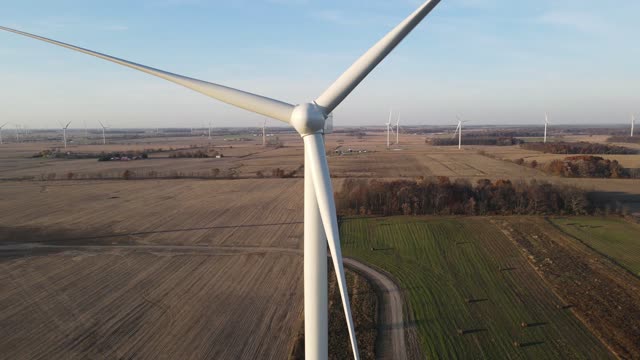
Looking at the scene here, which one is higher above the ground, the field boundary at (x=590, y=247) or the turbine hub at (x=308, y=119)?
the turbine hub at (x=308, y=119)

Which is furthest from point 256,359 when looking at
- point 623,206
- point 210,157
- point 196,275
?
point 210,157

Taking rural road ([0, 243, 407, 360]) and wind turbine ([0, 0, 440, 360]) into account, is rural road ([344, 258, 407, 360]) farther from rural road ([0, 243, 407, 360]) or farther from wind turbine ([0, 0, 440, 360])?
wind turbine ([0, 0, 440, 360])

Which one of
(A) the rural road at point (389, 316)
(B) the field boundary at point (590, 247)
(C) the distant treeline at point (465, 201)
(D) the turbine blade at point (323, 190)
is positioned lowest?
(A) the rural road at point (389, 316)

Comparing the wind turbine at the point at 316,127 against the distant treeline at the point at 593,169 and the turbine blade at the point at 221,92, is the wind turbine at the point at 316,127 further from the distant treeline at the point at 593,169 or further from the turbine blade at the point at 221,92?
the distant treeline at the point at 593,169

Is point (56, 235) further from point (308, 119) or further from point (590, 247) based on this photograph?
point (590, 247)

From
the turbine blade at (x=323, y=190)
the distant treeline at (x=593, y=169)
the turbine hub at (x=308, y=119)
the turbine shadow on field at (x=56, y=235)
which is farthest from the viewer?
the distant treeline at (x=593, y=169)

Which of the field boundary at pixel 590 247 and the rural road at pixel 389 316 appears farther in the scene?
the field boundary at pixel 590 247

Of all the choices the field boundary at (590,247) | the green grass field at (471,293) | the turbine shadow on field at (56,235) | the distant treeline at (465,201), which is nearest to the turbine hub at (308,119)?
the green grass field at (471,293)

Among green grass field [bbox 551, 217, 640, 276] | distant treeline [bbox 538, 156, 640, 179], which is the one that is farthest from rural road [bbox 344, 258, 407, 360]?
distant treeline [bbox 538, 156, 640, 179]
